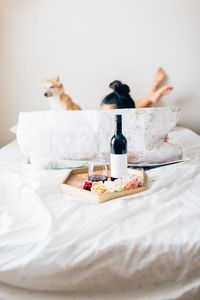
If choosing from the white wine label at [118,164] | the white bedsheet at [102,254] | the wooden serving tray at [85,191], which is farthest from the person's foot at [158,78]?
the white bedsheet at [102,254]

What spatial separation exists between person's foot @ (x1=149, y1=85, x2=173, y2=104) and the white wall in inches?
4.6

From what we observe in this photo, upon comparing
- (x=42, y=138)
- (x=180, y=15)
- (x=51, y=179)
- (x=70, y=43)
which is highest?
(x=180, y=15)

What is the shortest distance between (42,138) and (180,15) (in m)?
1.54

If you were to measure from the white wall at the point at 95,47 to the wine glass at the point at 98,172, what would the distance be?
4.31 ft

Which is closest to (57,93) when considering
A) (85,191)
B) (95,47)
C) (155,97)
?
(95,47)

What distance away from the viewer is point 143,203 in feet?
2.97

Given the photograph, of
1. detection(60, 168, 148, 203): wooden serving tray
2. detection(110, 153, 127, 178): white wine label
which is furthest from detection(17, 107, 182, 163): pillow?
detection(110, 153, 127, 178): white wine label

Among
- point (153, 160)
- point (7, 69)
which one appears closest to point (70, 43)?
point (7, 69)

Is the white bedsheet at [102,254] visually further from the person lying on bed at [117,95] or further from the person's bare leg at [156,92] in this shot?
the person's bare leg at [156,92]

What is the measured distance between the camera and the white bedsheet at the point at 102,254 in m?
0.66

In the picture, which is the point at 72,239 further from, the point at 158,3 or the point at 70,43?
the point at 158,3

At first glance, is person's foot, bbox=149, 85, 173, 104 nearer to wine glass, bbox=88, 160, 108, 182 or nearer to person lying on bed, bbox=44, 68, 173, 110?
person lying on bed, bbox=44, 68, 173, 110

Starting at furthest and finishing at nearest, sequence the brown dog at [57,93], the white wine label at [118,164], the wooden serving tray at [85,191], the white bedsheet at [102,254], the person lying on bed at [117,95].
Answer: the brown dog at [57,93] < the person lying on bed at [117,95] < the white wine label at [118,164] < the wooden serving tray at [85,191] < the white bedsheet at [102,254]

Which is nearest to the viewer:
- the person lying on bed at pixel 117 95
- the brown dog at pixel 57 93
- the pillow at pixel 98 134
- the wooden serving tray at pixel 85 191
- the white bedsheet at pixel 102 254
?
Answer: the white bedsheet at pixel 102 254
